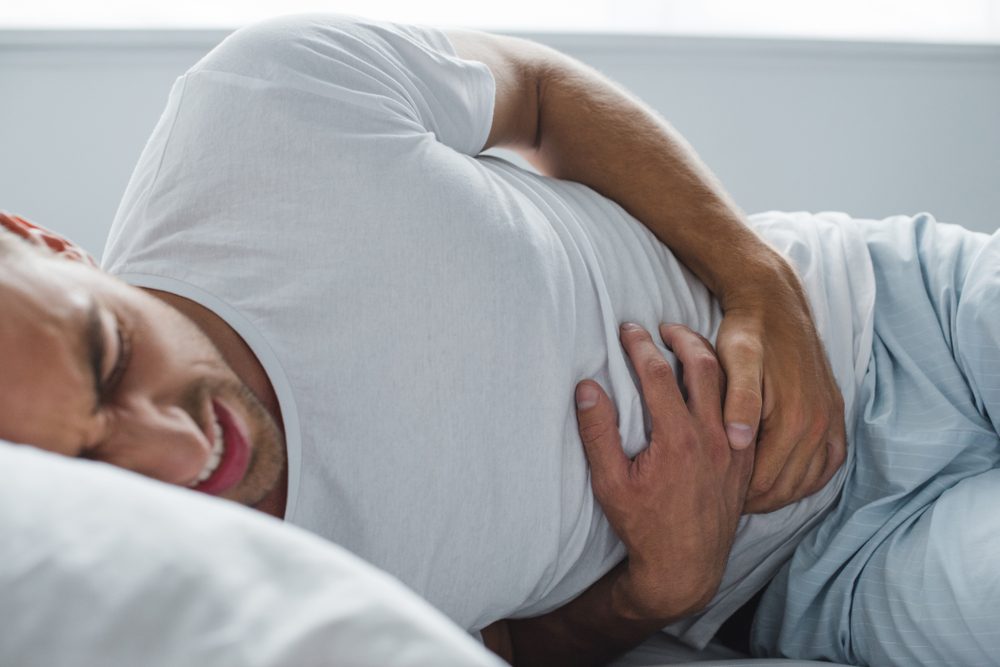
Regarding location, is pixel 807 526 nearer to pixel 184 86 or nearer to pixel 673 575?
pixel 673 575

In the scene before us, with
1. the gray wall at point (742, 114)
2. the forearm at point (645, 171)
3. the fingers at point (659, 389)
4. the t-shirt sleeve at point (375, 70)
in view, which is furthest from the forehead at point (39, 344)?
the gray wall at point (742, 114)

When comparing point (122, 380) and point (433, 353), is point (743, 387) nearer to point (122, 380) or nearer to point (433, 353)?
point (433, 353)

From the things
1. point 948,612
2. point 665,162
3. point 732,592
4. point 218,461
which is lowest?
point 732,592

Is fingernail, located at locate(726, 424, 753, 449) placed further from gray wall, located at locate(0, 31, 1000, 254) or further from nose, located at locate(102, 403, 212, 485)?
gray wall, located at locate(0, 31, 1000, 254)

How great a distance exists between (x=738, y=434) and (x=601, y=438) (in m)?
0.13

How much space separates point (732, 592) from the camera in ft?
2.99

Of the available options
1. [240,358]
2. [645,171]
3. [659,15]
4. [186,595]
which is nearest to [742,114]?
[659,15]

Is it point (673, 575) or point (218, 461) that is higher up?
point (218, 461)

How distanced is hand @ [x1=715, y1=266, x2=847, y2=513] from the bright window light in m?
1.20

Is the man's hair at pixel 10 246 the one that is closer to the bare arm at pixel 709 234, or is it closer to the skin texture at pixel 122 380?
the skin texture at pixel 122 380

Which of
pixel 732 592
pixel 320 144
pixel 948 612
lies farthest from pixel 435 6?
pixel 948 612

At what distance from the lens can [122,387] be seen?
64 cm

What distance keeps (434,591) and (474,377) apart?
0.50ft

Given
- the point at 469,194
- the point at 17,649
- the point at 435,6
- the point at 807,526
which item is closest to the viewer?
the point at 17,649
